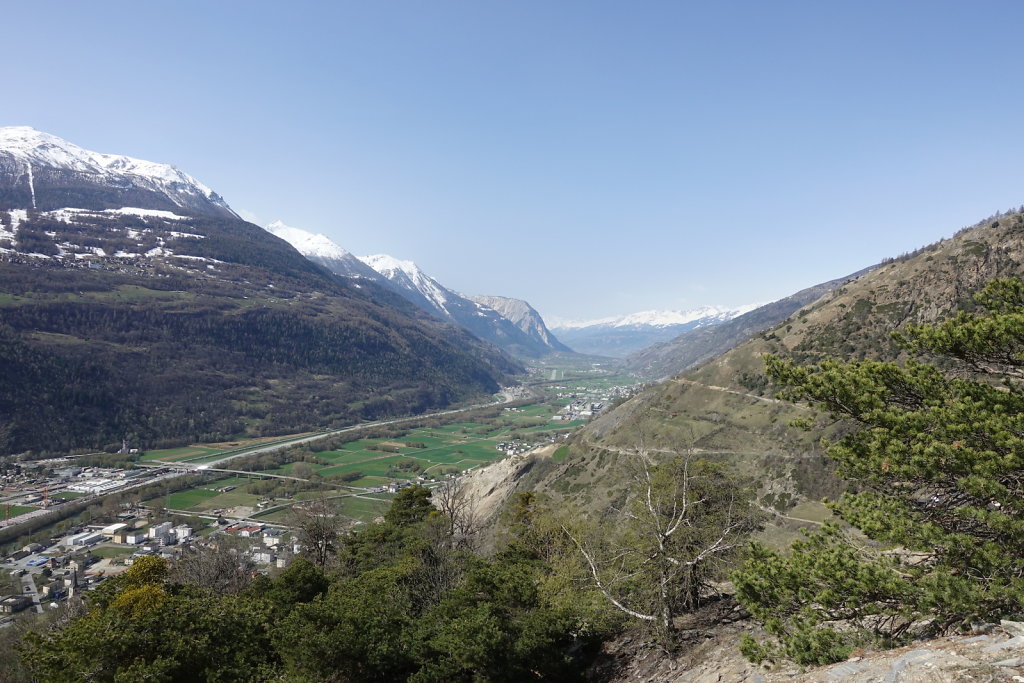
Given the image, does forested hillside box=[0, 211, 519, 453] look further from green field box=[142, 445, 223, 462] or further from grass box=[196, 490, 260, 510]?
grass box=[196, 490, 260, 510]

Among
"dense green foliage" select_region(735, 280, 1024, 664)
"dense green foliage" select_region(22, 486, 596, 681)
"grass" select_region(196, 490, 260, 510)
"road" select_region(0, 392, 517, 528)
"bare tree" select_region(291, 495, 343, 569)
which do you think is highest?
"dense green foliage" select_region(735, 280, 1024, 664)

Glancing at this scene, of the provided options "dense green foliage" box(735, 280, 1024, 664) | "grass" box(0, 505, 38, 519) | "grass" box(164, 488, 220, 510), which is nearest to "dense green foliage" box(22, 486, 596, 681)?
"dense green foliage" box(735, 280, 1024, 664)

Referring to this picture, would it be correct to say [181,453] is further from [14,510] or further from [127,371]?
[127,371]

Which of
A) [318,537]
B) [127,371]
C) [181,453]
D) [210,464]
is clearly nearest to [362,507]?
[318,537]

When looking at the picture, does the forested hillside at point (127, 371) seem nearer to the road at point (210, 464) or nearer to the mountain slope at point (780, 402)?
the road at point (210, 464)

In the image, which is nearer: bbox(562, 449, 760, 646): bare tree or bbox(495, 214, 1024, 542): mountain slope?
bbox(562, 449, 760, 646): bare tree

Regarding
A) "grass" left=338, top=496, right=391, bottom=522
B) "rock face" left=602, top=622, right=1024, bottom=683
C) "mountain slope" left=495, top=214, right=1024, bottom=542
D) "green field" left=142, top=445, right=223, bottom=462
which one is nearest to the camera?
"rock face" left=602, top=622, right=1024, bottom=683

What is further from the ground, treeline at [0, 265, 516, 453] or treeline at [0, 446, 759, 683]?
treeline at [0, 265, 516, 453]

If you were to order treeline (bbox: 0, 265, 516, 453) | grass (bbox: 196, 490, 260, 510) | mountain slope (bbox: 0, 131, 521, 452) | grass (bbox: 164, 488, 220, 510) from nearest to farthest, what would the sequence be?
grass (bbox: 164, 488, 220, 510) → grass (bbox: 196, 490, 260, 510) → treeline (bbox: 0, 265, 516, 453) → mountain slope (bbox: 0, 131, 521, 452)

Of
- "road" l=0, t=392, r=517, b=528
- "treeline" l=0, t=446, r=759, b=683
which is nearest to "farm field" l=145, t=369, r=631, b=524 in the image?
"road" l=0, t=392, r=517, b=528
